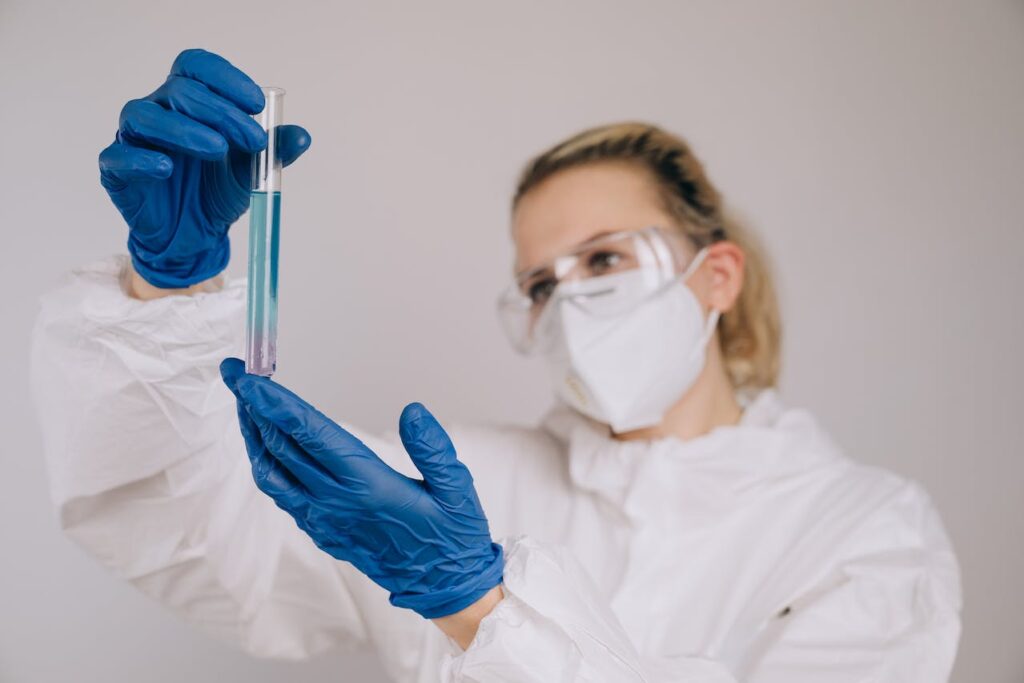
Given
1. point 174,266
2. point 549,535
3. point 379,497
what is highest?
point 174,266

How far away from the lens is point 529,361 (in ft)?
7.85

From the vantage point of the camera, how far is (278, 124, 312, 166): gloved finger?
3.95 ft

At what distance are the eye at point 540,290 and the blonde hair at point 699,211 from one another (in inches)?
9.2

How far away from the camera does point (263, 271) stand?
1.14 metres

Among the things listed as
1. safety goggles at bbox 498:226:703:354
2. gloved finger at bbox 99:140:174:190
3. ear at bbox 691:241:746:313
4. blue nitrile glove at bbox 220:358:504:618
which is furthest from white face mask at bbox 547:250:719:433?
gloved finger at bbox 99:140:174:190

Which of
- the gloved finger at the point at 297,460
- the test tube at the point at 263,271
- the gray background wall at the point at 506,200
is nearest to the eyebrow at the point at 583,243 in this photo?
the gray background wall at the point at 506,200

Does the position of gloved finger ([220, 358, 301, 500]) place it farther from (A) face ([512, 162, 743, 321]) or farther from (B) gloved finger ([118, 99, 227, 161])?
(A) face ([512, 162, 743, 321])

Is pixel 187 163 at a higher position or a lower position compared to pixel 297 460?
Result: higher

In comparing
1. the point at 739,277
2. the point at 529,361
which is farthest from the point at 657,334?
the point at 529,361

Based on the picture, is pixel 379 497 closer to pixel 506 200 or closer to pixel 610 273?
pixel 610 273

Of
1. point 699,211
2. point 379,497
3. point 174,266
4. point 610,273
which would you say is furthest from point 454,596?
point 699,211

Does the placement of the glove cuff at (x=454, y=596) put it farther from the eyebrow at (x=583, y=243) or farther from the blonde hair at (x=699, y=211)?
the blonde hair at (x=699, y=211)

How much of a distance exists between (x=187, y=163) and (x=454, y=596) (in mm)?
671

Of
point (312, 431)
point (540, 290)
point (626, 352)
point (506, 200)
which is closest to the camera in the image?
point (312, 431)
